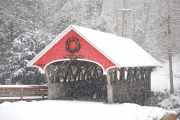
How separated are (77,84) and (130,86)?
4151mm

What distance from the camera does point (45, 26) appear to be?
1234 inches

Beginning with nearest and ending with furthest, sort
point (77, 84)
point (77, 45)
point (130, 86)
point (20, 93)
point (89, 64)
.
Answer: point (77, 45) < point (20, 93) < point (130, 86) < point (89, 64) < point (77, 84)

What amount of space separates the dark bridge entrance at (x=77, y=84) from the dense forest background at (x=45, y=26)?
4.13 metres

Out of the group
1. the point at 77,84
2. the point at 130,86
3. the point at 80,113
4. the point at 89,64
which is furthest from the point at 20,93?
the point at 130,86

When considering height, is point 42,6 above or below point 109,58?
above

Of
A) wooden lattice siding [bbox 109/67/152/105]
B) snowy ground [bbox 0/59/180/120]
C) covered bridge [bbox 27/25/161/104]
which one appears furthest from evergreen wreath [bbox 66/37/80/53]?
snowy ground [bbox 0/59/180/120]

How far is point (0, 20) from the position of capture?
3123 centimetres

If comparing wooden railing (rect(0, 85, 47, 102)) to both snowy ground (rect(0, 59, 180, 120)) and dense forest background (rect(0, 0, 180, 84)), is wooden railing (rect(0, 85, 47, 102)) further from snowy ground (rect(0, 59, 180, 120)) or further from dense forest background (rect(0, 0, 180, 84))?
dense forest background (rect(0, 0, 180, 84))

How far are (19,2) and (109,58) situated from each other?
19.2 meters

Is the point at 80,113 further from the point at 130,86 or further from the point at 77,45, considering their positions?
the point at 130,86

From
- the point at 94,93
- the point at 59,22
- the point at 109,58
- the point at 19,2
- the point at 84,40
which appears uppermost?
the point at 19,2

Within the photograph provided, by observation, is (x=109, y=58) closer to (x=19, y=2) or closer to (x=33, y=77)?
(x=33, y=77)

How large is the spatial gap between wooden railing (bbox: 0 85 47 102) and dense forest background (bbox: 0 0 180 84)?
529cm

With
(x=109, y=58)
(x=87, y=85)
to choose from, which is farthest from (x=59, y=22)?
(x=109, y=58)
